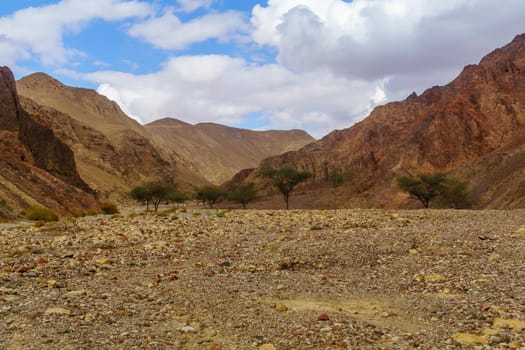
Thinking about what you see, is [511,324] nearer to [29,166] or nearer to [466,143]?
[29,166]

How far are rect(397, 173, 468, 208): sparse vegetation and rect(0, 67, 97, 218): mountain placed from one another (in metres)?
34.1

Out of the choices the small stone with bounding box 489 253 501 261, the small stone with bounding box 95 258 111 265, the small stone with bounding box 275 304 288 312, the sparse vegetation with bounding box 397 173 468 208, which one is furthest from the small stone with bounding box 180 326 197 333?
the sparse vegetation with bounding box 397 173 468 208

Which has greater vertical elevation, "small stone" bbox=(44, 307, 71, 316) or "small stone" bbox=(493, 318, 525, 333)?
"small stone" bbox=(493, 318, 525, 333)

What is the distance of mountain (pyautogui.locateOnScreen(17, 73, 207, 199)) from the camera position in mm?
91000

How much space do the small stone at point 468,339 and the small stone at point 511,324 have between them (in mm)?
493

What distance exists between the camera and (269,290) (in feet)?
24.9

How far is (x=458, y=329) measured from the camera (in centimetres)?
533

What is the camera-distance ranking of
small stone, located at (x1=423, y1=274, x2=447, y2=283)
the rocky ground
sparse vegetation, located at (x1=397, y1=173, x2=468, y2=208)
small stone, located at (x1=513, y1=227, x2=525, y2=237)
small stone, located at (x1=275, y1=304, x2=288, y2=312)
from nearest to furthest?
the rocky ground → small stone, located at (x1=275, y1=304, x2=288, y2=312) → small stone, located at (x1=423, y1=274, x2=447, y2=283) → small stone, located at (x1=513, y1=227, x2=525, y2=237) → sparse vegetation, located at (x1=397, y1=173, x2=468, y2=208)

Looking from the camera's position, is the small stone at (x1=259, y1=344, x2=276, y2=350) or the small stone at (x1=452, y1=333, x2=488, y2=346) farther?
the small stone at (x1=259, y1=344, x2=276, y2=350)

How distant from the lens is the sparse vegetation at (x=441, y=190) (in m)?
44.3

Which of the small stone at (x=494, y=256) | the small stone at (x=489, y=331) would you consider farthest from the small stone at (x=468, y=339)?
the small stone at (x=494, y=256)

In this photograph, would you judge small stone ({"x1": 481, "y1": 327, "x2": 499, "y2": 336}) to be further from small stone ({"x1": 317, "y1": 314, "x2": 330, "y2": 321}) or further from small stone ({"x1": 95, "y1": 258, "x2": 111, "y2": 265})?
small stone ({"x1": 95, "y1": 258, "x2": 111, "y2": 265})

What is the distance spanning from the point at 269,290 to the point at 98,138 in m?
108

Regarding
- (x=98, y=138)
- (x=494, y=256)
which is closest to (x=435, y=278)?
(x=494, y=256)
